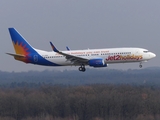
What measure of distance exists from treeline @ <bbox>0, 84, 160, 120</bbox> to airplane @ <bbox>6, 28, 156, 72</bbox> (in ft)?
89.5

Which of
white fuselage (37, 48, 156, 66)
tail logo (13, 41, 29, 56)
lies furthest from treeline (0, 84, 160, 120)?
white fuselage (37, 48, 156, 66)

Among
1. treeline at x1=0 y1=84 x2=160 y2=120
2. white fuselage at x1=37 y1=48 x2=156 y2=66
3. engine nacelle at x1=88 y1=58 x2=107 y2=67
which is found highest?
white fuselage at x1=37 y1=48 x2=156 y2=66

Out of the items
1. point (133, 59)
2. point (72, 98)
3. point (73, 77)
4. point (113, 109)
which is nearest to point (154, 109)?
point (113, 109)

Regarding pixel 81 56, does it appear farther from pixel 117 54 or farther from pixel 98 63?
pixel 117 54

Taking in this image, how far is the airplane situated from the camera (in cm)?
7731

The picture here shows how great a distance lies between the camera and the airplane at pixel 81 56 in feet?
254

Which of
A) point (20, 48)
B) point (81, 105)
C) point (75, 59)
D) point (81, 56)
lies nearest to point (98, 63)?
point (81, 56)

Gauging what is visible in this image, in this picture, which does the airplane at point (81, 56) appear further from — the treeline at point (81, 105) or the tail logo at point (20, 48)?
the treeline at point (81, 105)

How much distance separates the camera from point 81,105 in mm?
116000

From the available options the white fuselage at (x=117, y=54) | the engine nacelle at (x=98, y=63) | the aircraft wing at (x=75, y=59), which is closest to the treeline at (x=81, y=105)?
the aircraft wing at (x=75, y=59)

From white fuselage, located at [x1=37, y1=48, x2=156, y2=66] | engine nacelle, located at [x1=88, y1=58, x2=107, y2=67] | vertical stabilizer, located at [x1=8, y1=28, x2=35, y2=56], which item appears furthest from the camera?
vertical stabilizer, located at [x1=8, y1=28, x2=35, y2=56]

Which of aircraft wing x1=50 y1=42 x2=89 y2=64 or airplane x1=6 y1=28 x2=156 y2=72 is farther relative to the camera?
aircraft wing x1=50 y1=42 x2=89 y2=64

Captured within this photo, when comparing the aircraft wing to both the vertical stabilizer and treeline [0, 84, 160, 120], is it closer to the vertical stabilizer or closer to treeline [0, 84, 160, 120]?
the vertical stabilizer

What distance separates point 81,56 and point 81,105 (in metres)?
37.0
